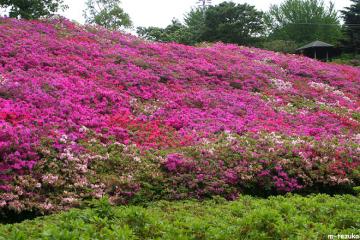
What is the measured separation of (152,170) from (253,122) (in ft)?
18.4

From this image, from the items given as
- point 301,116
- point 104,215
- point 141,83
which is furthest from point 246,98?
point 104,215

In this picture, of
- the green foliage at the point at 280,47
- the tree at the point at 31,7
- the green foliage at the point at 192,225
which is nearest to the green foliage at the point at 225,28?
the green foliage at the point at 280,47

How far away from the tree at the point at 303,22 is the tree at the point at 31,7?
36250mm

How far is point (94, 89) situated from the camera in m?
14.5

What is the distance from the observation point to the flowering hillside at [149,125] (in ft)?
29.7

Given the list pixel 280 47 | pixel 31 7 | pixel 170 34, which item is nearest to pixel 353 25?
pixel 280 47

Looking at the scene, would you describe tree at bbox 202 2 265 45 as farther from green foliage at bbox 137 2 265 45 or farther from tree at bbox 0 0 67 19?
tree at bbox 0 0 67 19

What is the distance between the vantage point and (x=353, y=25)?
45469mm

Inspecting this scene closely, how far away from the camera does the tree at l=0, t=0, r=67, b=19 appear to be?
78.7 feet

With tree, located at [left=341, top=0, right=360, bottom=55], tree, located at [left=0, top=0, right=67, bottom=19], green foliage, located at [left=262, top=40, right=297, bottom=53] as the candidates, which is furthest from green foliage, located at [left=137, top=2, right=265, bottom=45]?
tree, located at [left=0, top=0, right=67, bottom=19]

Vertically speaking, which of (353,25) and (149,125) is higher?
(353,25)

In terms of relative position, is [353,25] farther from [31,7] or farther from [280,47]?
[31,7]

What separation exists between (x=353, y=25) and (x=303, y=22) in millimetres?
12486

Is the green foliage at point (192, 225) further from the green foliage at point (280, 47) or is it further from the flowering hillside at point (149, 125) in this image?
the green foliage at point (280, 47)
